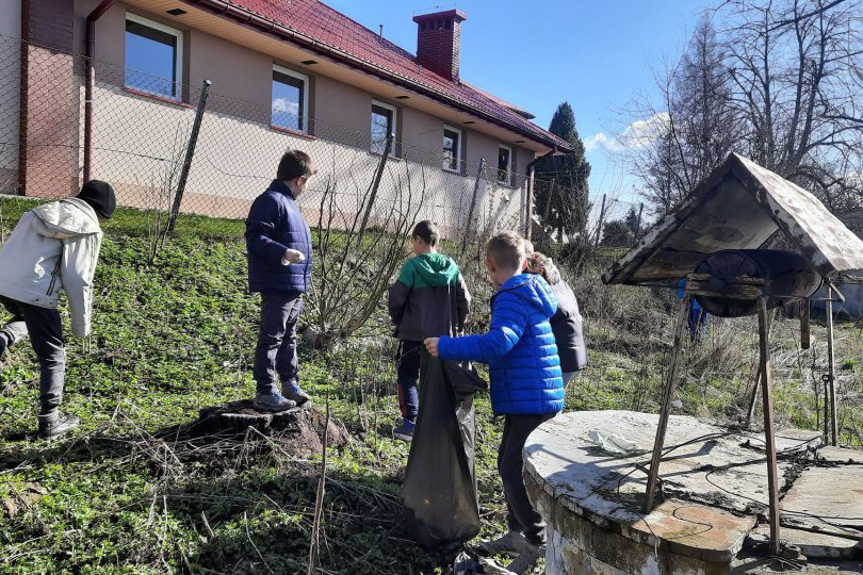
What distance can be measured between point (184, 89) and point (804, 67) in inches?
559

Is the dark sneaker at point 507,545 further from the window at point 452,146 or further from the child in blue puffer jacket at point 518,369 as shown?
the window at point 452,146

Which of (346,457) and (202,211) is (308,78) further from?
(346,457)

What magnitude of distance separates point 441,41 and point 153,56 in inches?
421

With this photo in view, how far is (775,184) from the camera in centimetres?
238

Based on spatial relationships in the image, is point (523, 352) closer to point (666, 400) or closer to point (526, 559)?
point (666, 400)

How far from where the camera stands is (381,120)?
14438mm

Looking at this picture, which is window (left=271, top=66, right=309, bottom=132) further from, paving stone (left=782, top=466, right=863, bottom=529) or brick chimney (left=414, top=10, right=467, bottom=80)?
paving stone (left=782, top=466, right=863, bottom=529)

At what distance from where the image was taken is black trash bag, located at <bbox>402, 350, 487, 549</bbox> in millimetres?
3189

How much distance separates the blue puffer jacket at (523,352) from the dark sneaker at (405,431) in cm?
153

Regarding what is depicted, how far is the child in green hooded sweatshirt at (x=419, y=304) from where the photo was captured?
14.7 feet

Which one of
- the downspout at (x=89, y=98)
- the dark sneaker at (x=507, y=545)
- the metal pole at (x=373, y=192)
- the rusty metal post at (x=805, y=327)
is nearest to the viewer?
the rusty metal post at (x=805, y=327)

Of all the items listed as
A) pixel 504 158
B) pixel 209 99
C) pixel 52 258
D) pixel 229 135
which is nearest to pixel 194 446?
pixel 52 258

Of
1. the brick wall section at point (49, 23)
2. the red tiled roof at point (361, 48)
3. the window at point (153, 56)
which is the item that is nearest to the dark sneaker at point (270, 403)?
the brick wall section at point (49, 23)

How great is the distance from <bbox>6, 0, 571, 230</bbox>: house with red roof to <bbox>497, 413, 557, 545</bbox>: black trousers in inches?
131
